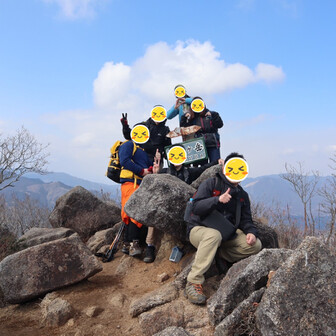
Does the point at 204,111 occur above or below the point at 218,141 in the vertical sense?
above

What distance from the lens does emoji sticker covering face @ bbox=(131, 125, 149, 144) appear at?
784 cm

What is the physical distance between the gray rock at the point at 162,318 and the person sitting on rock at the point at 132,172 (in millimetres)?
2413

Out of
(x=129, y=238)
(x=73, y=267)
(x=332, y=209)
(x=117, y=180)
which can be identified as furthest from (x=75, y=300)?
(x=332, y=209)

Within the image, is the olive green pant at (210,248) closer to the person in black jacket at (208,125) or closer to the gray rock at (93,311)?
the gray rock at (93,311)

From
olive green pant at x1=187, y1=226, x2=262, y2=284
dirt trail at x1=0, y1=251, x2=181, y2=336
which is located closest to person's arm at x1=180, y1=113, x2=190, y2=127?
dirt trail at x1=0, y1=251, x2=181, y2=336

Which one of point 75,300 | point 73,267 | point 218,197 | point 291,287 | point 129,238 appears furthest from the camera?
point 129,238

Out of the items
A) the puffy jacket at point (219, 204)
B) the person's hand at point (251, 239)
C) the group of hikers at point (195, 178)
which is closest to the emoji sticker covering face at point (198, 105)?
the group of hikers at point (195, 178)

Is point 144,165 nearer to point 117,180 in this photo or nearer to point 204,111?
point 117,180

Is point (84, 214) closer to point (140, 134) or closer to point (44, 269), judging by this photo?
point (140, 134)

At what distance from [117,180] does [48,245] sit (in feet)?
8.06

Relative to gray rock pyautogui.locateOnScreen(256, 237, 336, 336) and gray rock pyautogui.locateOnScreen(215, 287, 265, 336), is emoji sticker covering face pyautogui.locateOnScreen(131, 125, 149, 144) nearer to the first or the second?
gray rock pyautogui.locateOnScreen(215, 287, 265, 336)

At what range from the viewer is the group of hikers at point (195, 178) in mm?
5004

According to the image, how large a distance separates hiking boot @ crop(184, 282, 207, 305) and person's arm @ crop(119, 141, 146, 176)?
323 cm

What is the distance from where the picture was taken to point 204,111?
28.6ft
